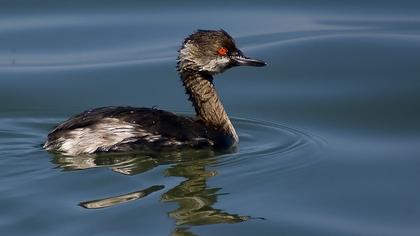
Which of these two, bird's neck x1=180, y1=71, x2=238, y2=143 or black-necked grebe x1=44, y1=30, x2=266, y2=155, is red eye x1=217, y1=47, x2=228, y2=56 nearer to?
black-necked grebe x1=44, y1=30, x2=266, y2=155

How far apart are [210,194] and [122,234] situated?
1.21 meters

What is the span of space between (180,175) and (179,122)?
847 mm

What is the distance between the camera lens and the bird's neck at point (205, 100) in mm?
11430

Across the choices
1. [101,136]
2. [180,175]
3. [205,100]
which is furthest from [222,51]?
[180,175]

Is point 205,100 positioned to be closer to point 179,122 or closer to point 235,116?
point 179,122

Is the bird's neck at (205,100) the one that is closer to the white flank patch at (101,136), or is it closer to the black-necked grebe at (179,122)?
the black-necked grebe at (179,122)

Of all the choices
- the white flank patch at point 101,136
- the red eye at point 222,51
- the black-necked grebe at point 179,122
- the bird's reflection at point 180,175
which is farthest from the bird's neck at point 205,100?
the white flank patch at point 101,136

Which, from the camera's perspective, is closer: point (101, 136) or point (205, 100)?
point (101, 136)

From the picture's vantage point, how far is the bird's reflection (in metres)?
9.19

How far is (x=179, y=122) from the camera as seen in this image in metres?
11.0

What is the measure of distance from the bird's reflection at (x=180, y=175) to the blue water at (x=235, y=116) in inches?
0.7

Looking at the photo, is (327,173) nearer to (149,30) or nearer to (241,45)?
(241,45)

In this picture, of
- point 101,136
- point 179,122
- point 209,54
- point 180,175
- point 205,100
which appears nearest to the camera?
point 180,175

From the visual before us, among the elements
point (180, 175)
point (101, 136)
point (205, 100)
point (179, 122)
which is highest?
point (205, 100)
